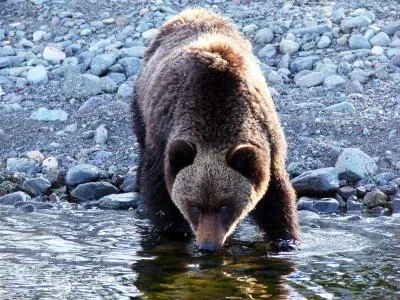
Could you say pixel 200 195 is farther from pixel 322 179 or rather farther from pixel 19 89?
pixel 19 89

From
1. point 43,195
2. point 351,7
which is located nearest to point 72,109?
point 43,195

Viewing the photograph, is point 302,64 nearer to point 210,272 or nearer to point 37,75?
point 37,75

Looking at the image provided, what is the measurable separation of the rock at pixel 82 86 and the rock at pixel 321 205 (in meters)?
4.25

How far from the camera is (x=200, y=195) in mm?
8070

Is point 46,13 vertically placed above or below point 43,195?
above

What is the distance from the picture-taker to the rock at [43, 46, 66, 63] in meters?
15.4

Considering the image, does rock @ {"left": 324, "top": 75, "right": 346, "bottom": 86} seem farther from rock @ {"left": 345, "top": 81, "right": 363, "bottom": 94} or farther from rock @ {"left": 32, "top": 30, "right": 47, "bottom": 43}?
rock @ {"left": 32, "top": 30, "right": 47, "bottom": 43}

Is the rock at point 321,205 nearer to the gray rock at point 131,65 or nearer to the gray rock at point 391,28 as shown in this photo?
the gray rock at point 131,65

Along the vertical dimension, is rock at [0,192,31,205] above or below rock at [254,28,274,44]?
below

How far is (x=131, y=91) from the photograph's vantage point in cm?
1388

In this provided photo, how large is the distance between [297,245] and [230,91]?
163cm

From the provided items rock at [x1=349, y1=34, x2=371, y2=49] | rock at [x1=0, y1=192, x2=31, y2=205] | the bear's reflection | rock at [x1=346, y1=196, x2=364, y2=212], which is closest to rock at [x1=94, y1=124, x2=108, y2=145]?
rock at [x1=0, y1=192, x2=31, y2=205]

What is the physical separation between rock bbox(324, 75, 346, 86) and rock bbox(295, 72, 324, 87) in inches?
3.6

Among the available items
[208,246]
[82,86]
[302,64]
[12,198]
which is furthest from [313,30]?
[208,246]
